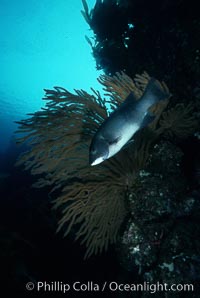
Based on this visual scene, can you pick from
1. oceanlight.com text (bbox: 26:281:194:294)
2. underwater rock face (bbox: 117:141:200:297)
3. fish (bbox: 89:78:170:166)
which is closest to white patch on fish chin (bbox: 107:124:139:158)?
fish (bbox: 89:78:170:166)

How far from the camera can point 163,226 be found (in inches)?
127

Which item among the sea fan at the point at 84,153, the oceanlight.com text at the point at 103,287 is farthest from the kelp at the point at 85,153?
the oceanlight.com text at the point at 103,287

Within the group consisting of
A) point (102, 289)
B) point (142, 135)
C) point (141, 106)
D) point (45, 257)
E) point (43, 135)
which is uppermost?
point (43, 135)

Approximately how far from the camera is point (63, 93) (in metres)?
3.49

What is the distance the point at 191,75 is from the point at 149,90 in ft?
10.3

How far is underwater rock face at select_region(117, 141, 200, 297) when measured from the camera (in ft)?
9.21

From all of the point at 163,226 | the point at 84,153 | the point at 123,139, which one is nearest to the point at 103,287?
the point at 163,226

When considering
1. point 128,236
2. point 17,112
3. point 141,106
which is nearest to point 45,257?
point 128,236

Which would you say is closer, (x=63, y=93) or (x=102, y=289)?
(x=63, y=93)

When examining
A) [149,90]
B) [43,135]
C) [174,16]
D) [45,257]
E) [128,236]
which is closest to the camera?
[149,90]

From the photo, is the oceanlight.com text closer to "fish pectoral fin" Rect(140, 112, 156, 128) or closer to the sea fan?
the sea fan

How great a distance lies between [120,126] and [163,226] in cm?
185

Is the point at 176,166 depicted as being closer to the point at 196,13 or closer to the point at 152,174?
the point at 152,174

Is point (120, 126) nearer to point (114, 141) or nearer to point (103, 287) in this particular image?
point (114, 141)
